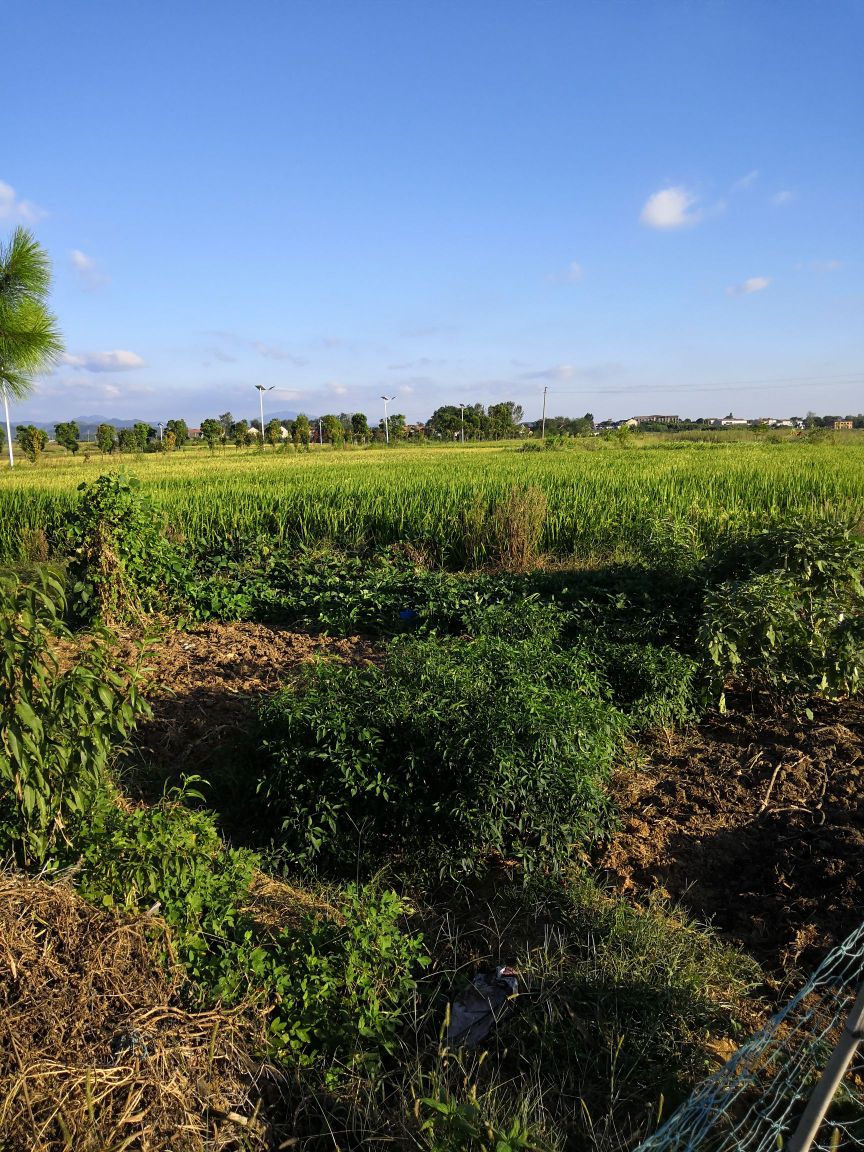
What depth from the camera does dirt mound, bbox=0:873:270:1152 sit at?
2.08 m

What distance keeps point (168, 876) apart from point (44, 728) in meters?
0.71

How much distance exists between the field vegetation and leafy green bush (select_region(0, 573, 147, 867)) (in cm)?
1

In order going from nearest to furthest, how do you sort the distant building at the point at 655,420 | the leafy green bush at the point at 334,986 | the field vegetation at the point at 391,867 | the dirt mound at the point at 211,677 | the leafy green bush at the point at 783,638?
the field vegetation at the point at 391,867 < the leafy green bush at the point at 334,986 < the dirt mound at the point at 211,677 < the leafy green bush at the point at 783,638 < the distant building at the point at 655,420

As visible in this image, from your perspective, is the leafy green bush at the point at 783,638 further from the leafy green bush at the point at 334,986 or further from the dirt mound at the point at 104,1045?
the dirt mound at the point at 104,1045

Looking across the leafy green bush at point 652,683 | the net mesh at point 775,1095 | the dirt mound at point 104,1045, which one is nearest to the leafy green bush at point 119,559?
the leafy green bush at point 652,683

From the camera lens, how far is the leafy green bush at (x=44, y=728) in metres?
2.71

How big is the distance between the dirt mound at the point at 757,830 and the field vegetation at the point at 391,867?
0.41 ft

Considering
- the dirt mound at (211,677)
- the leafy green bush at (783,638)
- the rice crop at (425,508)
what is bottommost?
the dirt mound at (211,677)

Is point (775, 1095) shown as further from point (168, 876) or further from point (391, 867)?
point (168, 876)

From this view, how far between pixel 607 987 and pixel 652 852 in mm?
1221

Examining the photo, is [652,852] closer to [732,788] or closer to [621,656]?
[732,788]

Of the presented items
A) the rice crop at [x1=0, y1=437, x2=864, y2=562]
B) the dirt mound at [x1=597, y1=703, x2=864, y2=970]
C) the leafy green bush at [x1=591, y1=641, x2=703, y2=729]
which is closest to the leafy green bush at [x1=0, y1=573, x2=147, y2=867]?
the dirt mound at [x1=597, y1=703, x2=864, y2=970]

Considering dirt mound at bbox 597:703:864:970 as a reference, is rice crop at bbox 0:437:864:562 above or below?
above

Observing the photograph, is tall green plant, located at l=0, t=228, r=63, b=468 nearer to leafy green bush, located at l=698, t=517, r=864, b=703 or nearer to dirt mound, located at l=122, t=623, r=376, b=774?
dirt mound, located at l=122, t=623, r=376, b=774
